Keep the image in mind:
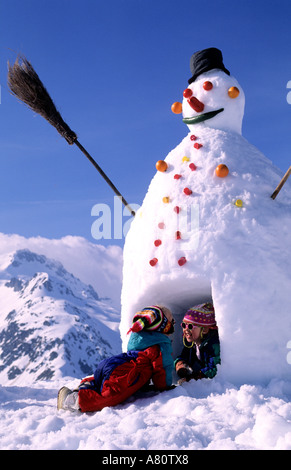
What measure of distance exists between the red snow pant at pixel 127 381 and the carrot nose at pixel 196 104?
8.64 feet

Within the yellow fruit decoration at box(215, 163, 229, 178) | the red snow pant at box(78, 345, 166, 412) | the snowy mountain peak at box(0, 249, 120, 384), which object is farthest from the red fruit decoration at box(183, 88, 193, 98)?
the snowy mountain peak at box(0, 249, 120, 384)

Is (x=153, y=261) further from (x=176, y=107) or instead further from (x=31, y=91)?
(x=31, y=91)

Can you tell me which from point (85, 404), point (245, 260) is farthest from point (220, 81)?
point (85, 404)

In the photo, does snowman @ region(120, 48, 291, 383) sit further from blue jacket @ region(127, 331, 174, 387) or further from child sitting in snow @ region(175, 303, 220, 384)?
blue jacket @ region(127, 331, 174, 387)

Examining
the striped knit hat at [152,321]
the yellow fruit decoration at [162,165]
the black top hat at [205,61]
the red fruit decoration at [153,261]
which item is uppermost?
the black top hat at [205,61]

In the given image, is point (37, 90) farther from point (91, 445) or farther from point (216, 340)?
point (91, 445)

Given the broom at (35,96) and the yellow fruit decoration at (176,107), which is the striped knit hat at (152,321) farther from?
the yellow fruit decoration at (176,107)

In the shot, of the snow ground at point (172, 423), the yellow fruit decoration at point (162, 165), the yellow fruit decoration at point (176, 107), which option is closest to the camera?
the snow ground at point (172, 423)

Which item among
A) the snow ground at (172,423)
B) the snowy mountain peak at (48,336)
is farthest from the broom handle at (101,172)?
the snowy mountain peak at (48,336)

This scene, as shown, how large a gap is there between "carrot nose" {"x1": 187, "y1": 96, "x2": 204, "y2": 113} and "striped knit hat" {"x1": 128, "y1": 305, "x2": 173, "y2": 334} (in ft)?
7.48

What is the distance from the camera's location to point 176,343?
4734 mm

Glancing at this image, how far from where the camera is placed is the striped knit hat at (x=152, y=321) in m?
3.73

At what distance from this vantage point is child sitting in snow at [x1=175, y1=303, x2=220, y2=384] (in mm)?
3984

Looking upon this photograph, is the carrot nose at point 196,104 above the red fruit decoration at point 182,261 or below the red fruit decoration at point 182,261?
above
